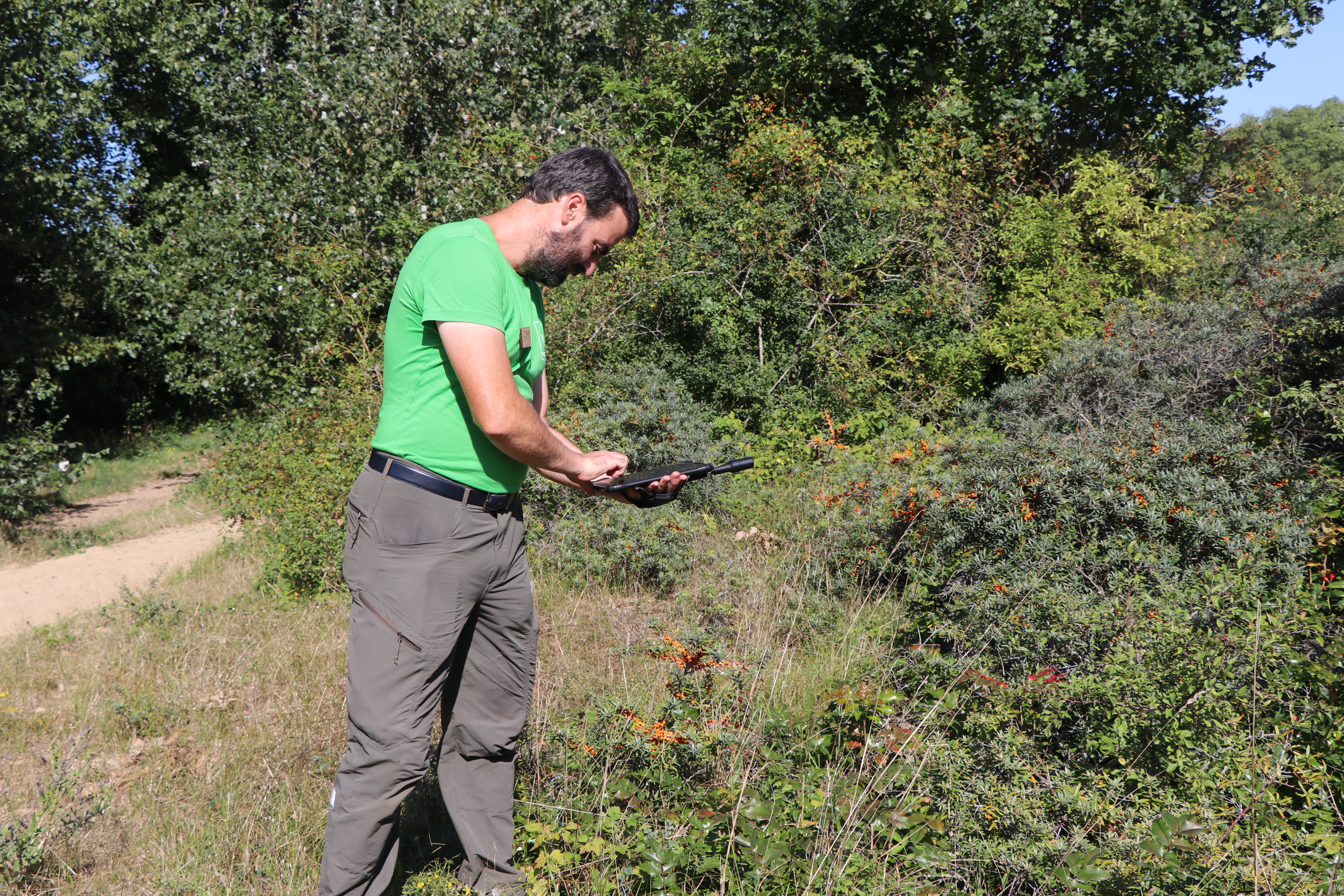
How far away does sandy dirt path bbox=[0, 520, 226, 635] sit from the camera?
591 cm

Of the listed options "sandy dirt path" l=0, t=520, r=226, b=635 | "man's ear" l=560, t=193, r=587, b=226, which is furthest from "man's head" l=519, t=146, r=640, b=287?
"sandy dirt path" l=0, t=520, r=226, b=635

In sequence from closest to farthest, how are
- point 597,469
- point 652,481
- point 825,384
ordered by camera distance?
point 597,469, point 652,481, point 825,384

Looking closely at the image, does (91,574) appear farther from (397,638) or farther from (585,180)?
(585,180)

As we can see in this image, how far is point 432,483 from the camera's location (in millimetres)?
2092

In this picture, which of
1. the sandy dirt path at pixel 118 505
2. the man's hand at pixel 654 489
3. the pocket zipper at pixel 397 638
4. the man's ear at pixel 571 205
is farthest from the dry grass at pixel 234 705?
the sandy dirt path at pixel 118 505

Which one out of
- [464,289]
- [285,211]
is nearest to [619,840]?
[464,289]

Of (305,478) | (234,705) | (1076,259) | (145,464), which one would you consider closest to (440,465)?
(234,705)

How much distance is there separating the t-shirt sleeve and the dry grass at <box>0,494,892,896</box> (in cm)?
160

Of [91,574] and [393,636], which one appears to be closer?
[393,636]

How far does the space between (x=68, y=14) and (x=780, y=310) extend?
380 inches

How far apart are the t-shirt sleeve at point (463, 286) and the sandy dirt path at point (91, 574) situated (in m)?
5.21

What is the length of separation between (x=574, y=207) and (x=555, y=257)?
134 mm

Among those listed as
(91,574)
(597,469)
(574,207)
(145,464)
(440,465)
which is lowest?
(91,574)

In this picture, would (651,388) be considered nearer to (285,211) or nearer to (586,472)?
(586,472)
